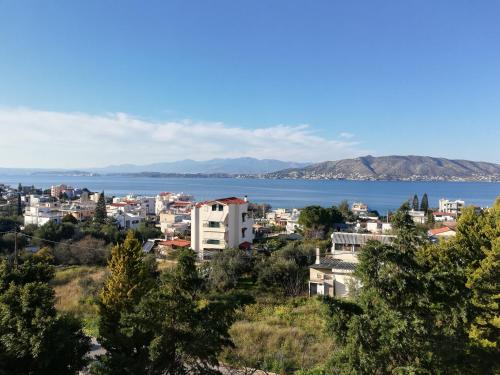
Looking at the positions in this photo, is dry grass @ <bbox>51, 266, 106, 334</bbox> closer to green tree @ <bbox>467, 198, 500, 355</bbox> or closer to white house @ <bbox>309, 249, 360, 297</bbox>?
white house @ <bbox>309, 249, 360, 297</bbox>

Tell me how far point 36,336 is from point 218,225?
71.2 feet

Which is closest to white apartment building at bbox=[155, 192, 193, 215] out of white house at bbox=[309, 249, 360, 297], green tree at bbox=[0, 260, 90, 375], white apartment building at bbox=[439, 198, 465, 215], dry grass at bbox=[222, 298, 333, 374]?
white apartment building at bbox=[439, 198, 465, 215]

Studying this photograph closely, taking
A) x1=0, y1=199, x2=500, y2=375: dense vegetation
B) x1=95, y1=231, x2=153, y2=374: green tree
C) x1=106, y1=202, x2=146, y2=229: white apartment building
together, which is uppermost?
x1=0, y1=199, x2=500, y2=375: dense vegetation

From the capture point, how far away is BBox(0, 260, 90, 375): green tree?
5.59 metres

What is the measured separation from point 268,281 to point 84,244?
14.7 meters

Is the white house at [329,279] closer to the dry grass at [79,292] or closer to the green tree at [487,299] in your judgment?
the green tree at [487,299]

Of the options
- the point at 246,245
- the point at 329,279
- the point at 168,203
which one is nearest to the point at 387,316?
the point at 329,279

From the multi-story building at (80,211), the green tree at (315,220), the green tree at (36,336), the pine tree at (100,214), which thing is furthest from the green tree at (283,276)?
the multi-story building at (80,211)

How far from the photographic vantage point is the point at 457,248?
380 inches

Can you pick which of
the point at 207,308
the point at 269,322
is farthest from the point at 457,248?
the point at 207,308

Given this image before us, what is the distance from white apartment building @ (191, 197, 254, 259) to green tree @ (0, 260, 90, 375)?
68.0 ft

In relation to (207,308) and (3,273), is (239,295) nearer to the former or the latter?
(207,308)

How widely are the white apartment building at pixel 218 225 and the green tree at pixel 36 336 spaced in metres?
20.7

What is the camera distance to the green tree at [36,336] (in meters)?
5.59
